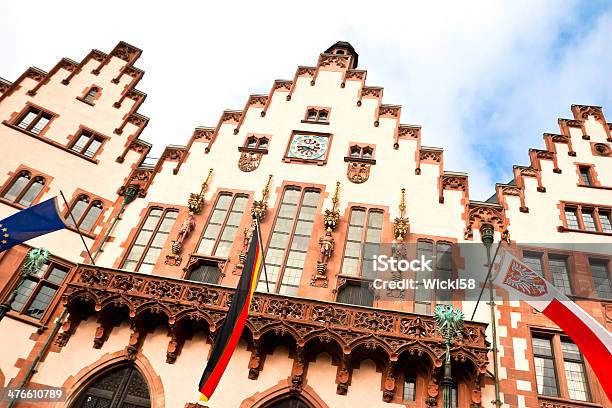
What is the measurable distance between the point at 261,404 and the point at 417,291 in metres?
6.92

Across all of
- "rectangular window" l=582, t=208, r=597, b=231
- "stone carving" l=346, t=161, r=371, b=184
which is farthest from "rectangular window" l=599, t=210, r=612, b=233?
"stone carving" l=346, t=161, r=371, b=184

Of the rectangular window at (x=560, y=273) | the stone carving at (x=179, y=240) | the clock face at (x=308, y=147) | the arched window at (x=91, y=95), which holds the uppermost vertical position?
the arched window at (x=91, y=95)

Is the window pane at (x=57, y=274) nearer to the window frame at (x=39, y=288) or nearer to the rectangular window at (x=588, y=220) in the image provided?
the window frame at (x=39, y=288)

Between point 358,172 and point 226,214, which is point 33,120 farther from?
point 358,172

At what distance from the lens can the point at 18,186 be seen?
839 inches

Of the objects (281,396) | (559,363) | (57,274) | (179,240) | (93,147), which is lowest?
(281,396)

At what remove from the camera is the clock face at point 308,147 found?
78.5ft

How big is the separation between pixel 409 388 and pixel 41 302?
536 inches

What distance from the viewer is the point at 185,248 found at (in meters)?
20.7

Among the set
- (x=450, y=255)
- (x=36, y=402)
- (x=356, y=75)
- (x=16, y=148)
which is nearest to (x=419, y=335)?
(x=450, y=255)

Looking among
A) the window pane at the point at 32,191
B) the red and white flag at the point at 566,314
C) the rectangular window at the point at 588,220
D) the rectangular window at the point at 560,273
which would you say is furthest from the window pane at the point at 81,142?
the rectangular window at the point at 588,220

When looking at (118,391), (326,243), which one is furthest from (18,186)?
(326,243)

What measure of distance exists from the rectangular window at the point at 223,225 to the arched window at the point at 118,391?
5.37 meters

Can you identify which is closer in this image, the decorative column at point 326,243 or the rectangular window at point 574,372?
the rectangular window at point 574,372
